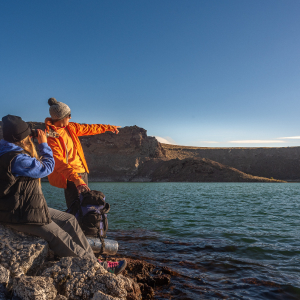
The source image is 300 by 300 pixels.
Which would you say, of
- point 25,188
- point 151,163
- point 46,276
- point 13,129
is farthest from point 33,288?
point 151,163

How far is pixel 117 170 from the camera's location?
63688 millimetres

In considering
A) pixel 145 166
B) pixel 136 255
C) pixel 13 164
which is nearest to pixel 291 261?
pixel 136 255

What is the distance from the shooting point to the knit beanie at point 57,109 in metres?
3.89

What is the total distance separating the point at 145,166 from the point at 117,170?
687 centimetres

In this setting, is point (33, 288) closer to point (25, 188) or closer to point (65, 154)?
point (25, 188)

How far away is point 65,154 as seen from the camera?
4.03 meters

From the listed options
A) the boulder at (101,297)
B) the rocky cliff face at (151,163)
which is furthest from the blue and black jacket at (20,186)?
the rocky cliff face at (151,163)

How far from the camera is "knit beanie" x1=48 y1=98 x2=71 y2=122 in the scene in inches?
153

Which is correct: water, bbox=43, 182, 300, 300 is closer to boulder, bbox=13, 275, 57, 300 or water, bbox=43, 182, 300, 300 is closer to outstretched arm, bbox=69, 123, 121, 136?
boulder, bbox=13, 275, 57, 300

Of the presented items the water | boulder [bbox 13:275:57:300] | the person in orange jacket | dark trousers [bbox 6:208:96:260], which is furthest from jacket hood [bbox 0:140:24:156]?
the water

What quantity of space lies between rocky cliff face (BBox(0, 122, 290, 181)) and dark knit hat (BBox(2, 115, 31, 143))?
54297 mm

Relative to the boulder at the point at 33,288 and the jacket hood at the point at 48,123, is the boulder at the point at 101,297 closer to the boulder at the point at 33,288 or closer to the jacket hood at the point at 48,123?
the boulder at the point at 33,288

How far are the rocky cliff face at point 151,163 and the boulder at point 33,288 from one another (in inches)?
2137

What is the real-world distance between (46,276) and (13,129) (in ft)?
5.30
